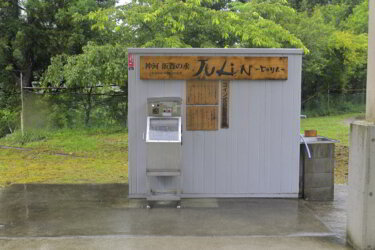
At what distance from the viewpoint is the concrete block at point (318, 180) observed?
7.28 meters

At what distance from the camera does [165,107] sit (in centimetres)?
685

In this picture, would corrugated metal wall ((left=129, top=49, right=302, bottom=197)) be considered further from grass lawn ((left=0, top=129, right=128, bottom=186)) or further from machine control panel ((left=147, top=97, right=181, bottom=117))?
grass lawn ((left=0, top=129, right=128, bottom=186))

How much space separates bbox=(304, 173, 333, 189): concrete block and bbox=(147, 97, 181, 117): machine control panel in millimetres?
2396

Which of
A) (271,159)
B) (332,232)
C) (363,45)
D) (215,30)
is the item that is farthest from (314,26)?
(332,232)

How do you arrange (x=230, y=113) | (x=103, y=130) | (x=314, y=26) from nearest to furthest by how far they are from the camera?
(x=230, y=113), (x=103, y=130), (x=314, y=26)

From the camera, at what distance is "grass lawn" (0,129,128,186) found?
947cm

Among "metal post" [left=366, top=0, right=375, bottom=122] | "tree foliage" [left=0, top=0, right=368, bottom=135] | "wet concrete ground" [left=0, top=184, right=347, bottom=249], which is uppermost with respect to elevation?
"tree foliage" [left=0, top=0, right=368, bottom=135]

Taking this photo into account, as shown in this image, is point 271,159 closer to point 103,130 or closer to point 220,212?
point 220,212

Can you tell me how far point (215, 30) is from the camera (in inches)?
495

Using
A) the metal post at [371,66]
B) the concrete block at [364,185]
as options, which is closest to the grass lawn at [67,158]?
the concrete block at [364,185]

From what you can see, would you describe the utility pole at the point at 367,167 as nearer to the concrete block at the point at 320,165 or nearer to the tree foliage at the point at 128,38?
the concrete block at the point at 320,165

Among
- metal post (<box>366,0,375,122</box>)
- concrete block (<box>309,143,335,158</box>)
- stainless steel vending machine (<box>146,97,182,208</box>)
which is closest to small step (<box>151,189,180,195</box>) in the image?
stainless steel vending machine (<box>146,97,182,208</box>)

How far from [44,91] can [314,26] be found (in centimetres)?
1388

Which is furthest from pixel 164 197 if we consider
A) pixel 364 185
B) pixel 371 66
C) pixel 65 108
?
pixel 65 108
